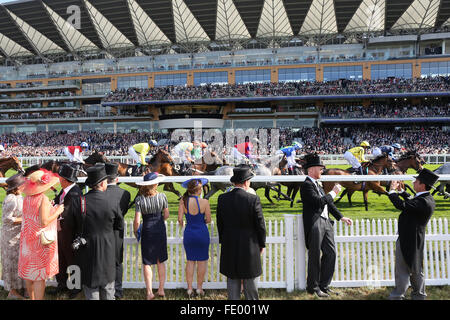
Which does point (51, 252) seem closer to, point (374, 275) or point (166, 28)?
A: point (374, 275)

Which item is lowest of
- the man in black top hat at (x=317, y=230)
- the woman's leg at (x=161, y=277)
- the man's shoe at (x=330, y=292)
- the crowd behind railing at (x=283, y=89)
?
the man's shoe at (x=330, y=292)

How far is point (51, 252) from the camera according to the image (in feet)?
12.4

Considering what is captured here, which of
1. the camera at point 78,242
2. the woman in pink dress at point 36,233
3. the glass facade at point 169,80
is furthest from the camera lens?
the glass facade at point 169,80

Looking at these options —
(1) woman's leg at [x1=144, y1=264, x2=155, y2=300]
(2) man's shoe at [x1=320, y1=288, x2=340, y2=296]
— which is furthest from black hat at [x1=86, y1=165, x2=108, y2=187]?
(2) man's shoe at [x1=320, y1=288, x2=340, y2=296]

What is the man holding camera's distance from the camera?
359 cm

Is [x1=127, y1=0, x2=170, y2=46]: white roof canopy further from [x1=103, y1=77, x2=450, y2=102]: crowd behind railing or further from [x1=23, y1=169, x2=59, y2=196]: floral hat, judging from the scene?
[x1=23, y1=169, x2=59, y2=196]: floral hat

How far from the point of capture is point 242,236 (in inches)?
146

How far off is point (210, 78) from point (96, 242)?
45.2 m

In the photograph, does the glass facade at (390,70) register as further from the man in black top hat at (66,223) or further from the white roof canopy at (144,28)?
the man in black top hat at (66,223)

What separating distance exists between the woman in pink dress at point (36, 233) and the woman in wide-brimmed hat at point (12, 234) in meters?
0.62

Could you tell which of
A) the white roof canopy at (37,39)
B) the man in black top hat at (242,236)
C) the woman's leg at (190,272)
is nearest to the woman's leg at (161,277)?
the woman's leg at (190,272)

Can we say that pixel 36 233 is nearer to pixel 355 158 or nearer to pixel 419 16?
pixel 355 158

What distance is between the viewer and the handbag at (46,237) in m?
3.62
